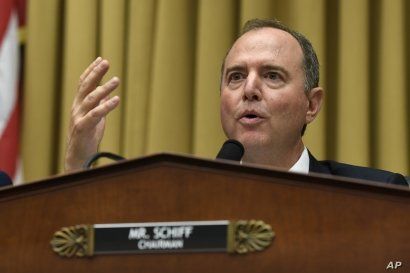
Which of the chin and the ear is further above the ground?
the ear

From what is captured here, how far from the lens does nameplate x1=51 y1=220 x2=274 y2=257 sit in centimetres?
117

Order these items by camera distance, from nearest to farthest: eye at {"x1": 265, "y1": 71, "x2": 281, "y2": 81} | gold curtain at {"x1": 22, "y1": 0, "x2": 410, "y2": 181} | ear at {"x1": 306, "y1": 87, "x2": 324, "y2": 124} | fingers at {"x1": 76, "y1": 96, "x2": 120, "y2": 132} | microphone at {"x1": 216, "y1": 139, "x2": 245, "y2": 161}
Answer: microphone at {"x1": 216, "y1": 139, "x2": 245, "y2": 161}
fingers at {"x1": 76, "y1": 96, "x2": 120, "y2": 132}
eye at {"x1": 265, "y1": 71, "x2": 281, "y2": 81}
ear at {"x1": 306, "y1": 87, "x2": 324, "y2": 124}
gold curtain at {"x1": 22, "y1": 0, "x2": 410, "y2": 181}

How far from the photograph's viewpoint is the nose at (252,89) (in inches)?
85.4

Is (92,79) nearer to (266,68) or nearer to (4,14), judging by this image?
(266,68)

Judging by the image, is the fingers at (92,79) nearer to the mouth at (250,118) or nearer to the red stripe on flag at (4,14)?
the mouth at (250,118)

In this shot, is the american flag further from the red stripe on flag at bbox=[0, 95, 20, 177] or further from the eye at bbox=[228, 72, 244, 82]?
the eye at bbox=[228, 72, 244, 82]

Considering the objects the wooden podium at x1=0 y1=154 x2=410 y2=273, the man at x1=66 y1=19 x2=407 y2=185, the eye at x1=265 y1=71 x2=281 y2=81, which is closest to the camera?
the wooden podium at x1=0 y1=154 x2=410 y2=273

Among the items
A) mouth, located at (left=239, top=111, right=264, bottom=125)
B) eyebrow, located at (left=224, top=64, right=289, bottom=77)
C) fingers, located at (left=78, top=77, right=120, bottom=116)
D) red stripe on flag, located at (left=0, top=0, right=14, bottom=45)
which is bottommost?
fingers, located at (left=78, top=77, right=120, bottom=116)

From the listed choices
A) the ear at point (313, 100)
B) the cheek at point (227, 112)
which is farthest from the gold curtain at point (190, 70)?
the cheek at point (227, 112)

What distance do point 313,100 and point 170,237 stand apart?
1.28 meters

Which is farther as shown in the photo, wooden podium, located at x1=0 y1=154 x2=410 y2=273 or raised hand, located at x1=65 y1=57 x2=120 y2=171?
raised hand, located at x1=65 y1=57 x2=120 y2=171

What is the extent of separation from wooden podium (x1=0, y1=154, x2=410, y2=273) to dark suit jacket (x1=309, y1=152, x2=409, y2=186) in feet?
3.16

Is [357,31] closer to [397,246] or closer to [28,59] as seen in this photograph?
[28,59]

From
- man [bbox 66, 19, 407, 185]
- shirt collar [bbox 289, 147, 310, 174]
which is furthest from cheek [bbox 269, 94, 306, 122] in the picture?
shirt collar [bbox 289, 147, 310, 174]
